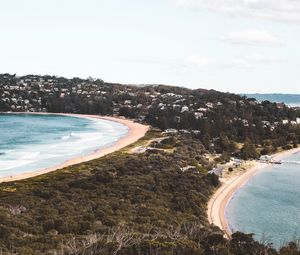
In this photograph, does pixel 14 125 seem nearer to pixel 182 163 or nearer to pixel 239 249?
pixel 182 163

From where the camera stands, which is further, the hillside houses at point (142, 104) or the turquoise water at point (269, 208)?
the hillside houses at point (142, 104)

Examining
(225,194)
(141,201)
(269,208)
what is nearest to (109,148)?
(225,194)

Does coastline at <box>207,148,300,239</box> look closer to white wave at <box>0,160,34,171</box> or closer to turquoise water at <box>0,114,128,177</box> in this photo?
turquoise water at <box>0,114,128,177</box>

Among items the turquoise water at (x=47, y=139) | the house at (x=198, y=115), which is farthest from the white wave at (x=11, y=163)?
the house at (x=198, y=115)

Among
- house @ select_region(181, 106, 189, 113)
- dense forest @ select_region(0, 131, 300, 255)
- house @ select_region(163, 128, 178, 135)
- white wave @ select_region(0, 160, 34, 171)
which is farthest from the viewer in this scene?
house @ select_region(181, 106, 189, 113)

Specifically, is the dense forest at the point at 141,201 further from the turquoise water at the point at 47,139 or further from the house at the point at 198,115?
the turquoise water at the point at 47,139

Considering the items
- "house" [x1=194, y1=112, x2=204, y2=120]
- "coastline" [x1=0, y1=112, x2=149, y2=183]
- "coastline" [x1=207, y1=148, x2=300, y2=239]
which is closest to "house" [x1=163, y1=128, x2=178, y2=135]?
"coastline" [x1=0, y1=112, x2=149, y2=183]
